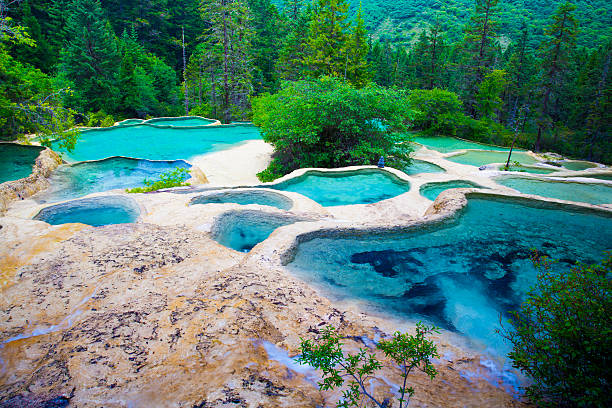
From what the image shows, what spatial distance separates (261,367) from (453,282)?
325 cm

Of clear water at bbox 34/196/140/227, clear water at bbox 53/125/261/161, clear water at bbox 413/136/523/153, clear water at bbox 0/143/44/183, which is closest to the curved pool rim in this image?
clear water at bbox 34/196/140/227

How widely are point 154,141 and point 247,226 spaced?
1415 cm

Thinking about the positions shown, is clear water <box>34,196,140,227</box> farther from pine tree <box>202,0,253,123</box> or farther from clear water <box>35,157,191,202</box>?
pine tree <box>202,0,253,123</box>

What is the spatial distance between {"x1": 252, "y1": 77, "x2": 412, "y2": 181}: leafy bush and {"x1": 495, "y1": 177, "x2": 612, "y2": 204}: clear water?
4.23 metres

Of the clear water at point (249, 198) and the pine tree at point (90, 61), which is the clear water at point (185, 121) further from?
the clear water at point (249, 198)

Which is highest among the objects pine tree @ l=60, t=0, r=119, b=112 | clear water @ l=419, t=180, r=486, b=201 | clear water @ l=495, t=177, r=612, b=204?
pine tree @ l=60, t=0, r=119, b=112

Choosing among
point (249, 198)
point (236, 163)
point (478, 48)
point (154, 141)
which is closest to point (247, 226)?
point (249, 198)

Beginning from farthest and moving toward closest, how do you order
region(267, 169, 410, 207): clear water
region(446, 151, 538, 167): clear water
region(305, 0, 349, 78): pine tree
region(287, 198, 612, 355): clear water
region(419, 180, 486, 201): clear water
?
region(305, 0, 349, 78): pine tree < region(446, 151, 538, 167): clear water < region(419, 180, 486, 201): clear water < region(267, 169, 410, 207): clear water < region(287, 198, 612, 355): clear water

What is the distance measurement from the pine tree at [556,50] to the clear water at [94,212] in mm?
28213

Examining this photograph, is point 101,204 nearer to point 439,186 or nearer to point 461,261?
point 461,261

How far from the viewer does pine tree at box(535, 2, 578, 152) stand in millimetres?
21906

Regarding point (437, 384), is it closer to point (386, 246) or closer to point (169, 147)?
point (386, 246)

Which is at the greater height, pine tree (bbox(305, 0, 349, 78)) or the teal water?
pine tree (bbox(305, 0, 349, 78))

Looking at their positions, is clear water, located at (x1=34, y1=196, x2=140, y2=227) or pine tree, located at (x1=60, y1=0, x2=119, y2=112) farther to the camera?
pine tree, located at (x1=60, y1=0, x2=119, y2=112)
